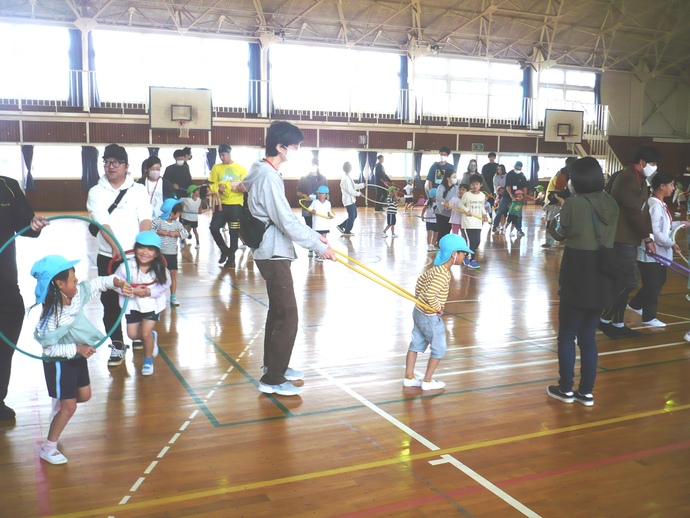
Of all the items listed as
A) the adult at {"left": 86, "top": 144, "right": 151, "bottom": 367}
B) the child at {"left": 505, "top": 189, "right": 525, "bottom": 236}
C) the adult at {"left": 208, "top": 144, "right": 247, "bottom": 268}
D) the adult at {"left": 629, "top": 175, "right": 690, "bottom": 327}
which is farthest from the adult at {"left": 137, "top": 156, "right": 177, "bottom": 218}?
the child at {"left": 505, "top": 189, "right": 525, "bottom": 236}

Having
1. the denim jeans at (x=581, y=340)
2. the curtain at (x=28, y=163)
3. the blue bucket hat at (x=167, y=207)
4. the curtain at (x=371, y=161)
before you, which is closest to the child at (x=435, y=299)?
the denim jeans at (x=581, y=340)

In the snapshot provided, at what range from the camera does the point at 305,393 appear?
512 centimetres

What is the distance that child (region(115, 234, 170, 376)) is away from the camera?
516 cm

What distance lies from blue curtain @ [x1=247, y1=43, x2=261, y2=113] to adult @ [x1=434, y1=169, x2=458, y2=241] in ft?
51.0

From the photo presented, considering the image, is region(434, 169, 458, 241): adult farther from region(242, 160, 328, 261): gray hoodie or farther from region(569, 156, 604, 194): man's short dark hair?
region(242, 160, 328, 261): gray hoodie

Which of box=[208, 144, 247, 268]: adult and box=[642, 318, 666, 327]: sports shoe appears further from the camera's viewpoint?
box=[208, 144, 247, 268]: adult

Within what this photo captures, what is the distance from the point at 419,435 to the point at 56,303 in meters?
2.41

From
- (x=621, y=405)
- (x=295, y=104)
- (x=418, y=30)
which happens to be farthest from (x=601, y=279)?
(x=418, y=30)

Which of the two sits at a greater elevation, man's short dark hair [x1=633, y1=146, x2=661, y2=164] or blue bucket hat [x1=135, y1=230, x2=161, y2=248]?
man's short dark hair [x1=633, y1=146, x2=661, y2=164]

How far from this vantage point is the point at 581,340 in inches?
191

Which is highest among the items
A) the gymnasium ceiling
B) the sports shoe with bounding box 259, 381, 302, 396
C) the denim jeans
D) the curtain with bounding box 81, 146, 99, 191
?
the gymnasium ceiling

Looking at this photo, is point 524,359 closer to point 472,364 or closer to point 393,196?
point 472,364

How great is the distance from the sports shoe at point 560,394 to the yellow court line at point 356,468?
39 cm

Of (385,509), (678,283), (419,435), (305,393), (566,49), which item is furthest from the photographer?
(566,49)
